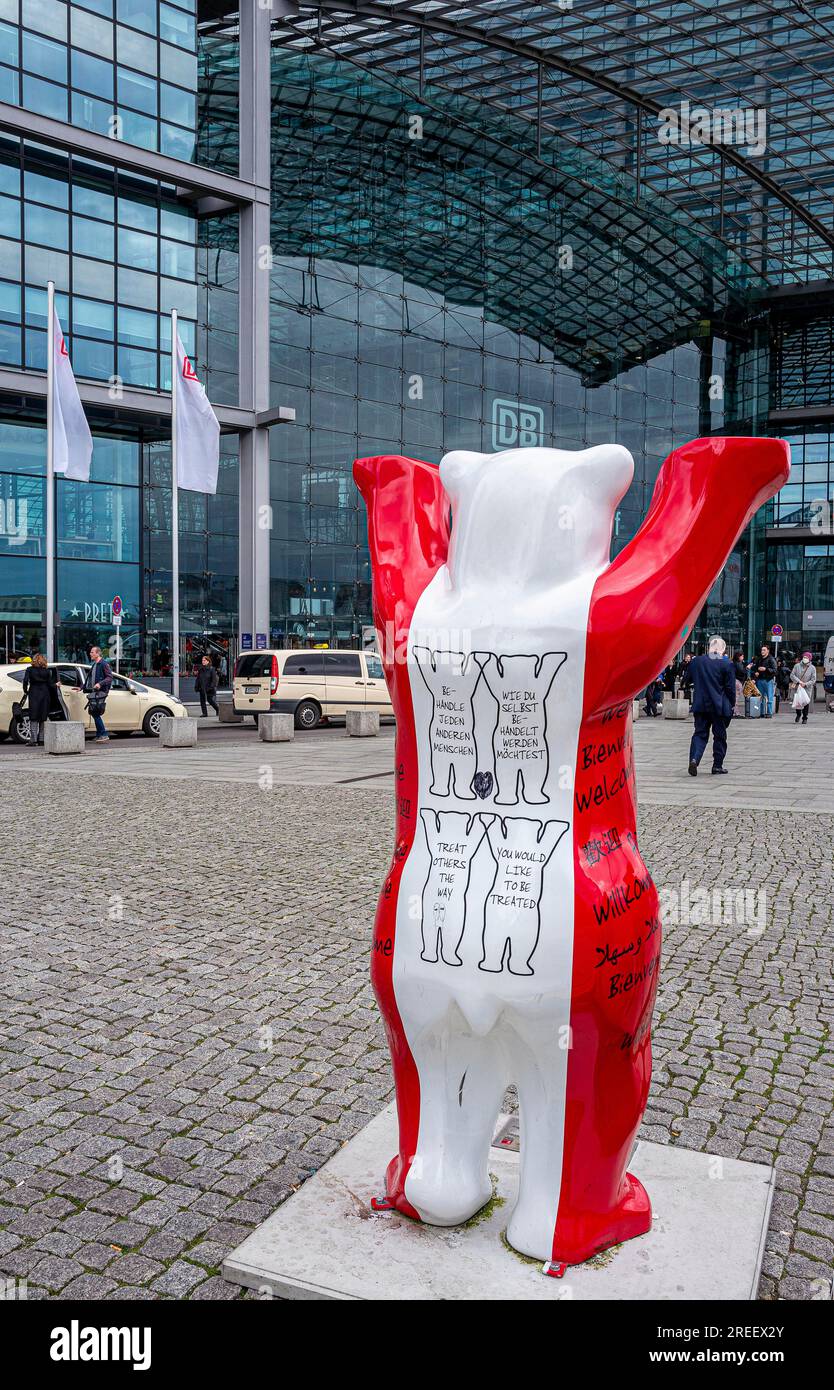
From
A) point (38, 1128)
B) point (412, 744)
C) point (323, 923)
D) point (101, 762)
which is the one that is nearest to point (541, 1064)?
point (412, 744)

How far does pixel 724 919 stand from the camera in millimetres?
5949

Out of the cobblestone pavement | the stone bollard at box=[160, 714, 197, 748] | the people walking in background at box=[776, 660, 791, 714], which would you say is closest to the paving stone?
the cobblestone pavement

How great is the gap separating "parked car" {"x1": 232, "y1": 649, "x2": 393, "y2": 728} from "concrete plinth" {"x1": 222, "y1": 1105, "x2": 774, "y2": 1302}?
57.8 ft

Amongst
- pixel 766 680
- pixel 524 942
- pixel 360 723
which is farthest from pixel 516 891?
pixel 766 680

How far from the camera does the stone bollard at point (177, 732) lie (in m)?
16.4

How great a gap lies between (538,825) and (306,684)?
721 inches

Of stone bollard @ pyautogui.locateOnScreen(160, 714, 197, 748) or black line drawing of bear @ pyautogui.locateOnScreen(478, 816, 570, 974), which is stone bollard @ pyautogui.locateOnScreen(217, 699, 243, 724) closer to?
stone bollard @ pyautogui.locateOnScreen(160, 714, 197, 748)

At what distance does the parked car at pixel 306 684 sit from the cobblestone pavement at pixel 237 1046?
41.2ft

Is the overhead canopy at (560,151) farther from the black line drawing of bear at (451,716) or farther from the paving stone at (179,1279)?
the paving stone at (179,1279)

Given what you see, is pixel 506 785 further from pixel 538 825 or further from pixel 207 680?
pixel 207 680

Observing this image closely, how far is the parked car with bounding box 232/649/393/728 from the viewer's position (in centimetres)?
2044
